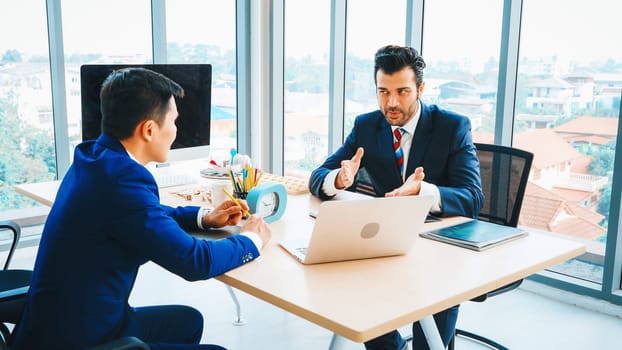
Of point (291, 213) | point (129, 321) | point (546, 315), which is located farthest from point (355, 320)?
point (546, 315)

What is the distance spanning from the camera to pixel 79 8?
3578 mm

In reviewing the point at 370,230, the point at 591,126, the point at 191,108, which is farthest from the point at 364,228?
the point at 591,126

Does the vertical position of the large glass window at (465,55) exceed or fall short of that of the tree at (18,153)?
it exceeds it

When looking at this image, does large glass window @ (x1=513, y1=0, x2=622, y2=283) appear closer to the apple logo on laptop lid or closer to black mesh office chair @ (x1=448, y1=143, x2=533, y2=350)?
black mesh office chair @ (x1=448, y1=143, x2=533, y2=350)

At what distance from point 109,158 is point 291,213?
2.58 ft

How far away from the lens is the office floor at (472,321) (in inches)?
105

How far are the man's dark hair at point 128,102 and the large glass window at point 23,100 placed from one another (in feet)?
7.24

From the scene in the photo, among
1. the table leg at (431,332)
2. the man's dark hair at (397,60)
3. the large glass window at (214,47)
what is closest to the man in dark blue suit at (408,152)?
the man's dark hair at (397,60)

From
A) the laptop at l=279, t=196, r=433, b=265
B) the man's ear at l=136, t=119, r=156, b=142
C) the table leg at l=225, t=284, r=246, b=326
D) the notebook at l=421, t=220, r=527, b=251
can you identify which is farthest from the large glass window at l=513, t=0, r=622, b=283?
the man's ear at l=136, t=119, r=156, b=142

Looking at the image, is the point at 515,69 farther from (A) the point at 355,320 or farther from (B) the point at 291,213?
(A) the point at 355,320

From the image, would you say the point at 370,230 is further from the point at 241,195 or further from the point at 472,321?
the point at 472,321

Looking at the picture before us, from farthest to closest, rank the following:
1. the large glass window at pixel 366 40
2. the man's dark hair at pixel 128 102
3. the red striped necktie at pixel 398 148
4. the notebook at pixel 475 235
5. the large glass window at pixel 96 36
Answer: the large glass window at pixel 366 40 < the large glass window at pixel 96 36 < the red striped necktie at pixel 398 148 < the notebook at pixel 475 235 < the man's dark hair at pixel 128 102

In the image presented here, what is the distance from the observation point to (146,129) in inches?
59.8

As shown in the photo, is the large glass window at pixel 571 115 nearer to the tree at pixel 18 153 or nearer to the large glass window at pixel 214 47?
the large glass window at pixel 214 47
